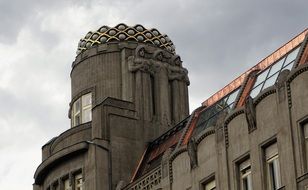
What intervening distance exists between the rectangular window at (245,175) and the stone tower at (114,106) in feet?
38.8

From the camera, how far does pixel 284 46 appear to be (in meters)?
51.4

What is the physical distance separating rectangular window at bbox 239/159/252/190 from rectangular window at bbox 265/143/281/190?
4.72 ft

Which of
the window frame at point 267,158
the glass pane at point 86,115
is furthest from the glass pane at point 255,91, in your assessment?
the glass pane at point 86,115

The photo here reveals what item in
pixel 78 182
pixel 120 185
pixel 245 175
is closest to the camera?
pixel 245 175

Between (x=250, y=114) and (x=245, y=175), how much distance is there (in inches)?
103

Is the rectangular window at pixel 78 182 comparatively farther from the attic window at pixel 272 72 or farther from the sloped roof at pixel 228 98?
the attic window at pixel 272 72

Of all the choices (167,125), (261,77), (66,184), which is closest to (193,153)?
(261,77)

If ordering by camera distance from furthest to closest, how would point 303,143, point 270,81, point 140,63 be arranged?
point 140,63, point 270,81, point 303,143

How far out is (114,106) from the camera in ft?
199

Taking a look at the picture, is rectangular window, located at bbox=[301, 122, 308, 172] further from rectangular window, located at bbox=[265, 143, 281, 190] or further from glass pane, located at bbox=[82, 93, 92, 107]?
glass pane, located at bbox=[82, 93, 92, 107]

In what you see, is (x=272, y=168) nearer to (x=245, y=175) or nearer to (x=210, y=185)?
(x=245, y=175)

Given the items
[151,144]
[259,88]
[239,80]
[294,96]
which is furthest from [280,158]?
[151,144]

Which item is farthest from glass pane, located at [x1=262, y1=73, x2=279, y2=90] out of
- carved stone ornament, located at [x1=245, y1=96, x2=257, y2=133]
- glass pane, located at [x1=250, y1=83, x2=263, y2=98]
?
carved stone ornament, located at [x1=245, y1=96, x2=257, y2=133]

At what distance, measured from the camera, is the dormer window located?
6500 centimetres
